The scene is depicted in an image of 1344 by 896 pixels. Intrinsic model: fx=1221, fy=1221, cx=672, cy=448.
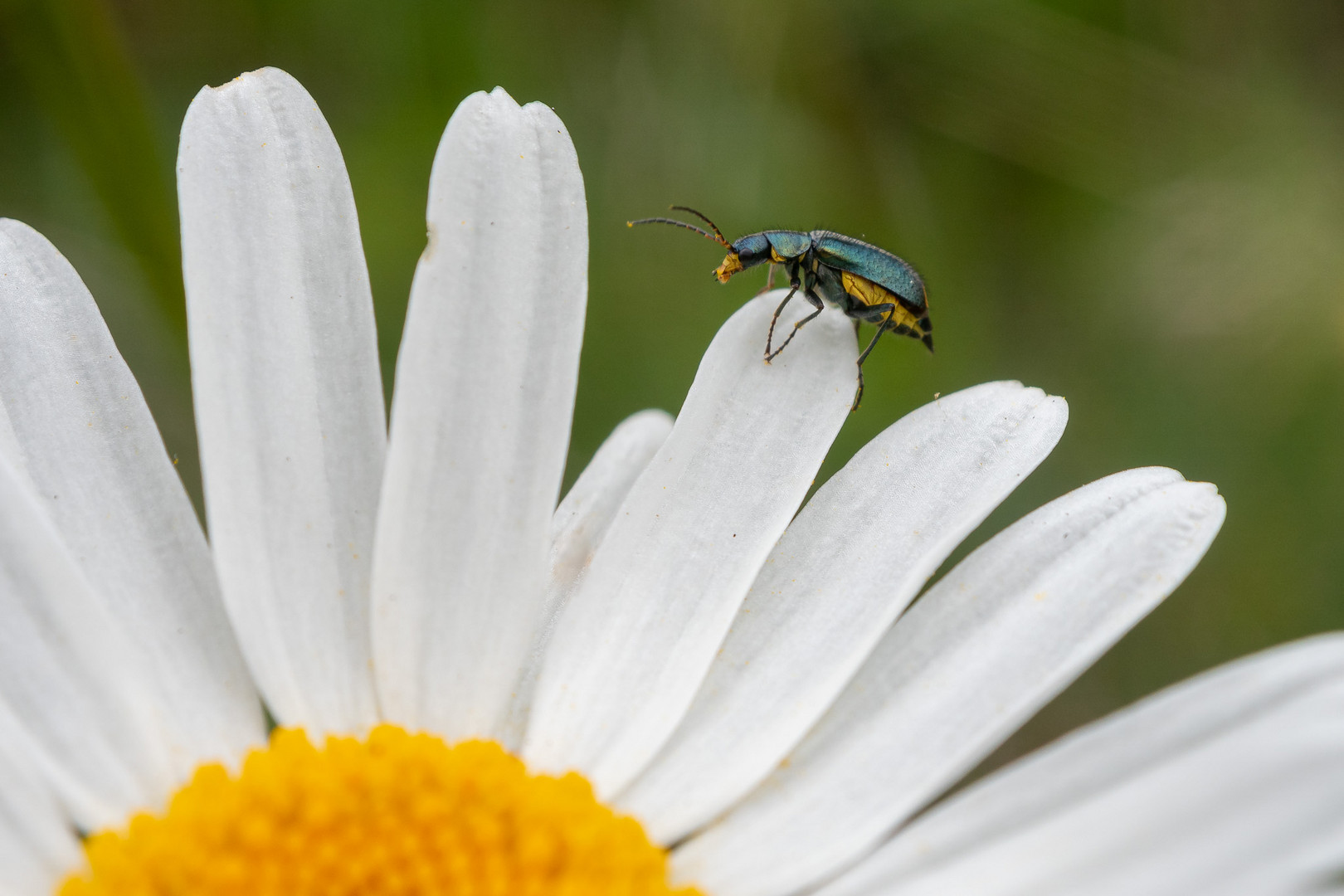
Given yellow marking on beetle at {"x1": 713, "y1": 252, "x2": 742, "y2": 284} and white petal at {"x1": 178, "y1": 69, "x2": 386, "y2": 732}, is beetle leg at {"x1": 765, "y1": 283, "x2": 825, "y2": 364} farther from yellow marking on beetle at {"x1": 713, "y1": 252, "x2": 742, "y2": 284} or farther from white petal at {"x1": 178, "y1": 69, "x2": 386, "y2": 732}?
white petal at {"x1": 178, "y1": 69, "x2": 386, "y2": 732}

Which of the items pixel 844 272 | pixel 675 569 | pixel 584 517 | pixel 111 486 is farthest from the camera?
pixel 844 272

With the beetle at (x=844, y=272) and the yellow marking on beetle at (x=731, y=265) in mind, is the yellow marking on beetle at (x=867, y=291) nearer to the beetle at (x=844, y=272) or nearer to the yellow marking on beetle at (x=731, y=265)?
the beetle at (x=844, y=272)

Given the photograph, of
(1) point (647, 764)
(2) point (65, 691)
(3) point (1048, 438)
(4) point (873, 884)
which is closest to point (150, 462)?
(2) point (65, 691)

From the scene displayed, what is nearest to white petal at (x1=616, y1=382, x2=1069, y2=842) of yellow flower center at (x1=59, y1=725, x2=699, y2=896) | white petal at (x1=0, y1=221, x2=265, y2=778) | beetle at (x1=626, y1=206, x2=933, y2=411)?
yellow flower center at (x1=59, y1=725, x2=699, y2=896)

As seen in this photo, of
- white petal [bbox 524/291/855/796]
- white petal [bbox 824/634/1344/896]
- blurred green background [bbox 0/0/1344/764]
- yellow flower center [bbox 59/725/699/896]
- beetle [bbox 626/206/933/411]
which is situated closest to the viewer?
white petal [bbox 824/634/1344/896]

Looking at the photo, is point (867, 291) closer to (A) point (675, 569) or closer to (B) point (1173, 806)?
(A) point (675, 569)

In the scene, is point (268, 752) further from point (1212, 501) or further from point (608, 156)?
point (608, 156)

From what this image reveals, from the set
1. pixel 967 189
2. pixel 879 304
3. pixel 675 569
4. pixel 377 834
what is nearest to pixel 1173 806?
pixel 675 569
